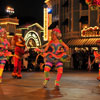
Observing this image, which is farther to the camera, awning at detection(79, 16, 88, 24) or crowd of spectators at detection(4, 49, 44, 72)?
awning at detection(79, 16, 88, 24)

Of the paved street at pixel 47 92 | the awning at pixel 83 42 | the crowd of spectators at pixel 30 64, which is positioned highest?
the awning at pixel 83 42

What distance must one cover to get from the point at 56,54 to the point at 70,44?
80.6 feet

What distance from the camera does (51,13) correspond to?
44219mm

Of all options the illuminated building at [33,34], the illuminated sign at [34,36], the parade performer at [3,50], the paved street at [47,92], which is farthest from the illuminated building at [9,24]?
the paved street at [47,92]

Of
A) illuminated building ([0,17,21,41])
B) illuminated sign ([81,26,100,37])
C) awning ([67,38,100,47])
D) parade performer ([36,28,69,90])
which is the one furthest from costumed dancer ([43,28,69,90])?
illuminated building ([0,17,21,41])

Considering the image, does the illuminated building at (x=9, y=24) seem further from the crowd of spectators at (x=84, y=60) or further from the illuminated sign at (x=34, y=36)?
the crowd of spectators at (x=84, y=60)

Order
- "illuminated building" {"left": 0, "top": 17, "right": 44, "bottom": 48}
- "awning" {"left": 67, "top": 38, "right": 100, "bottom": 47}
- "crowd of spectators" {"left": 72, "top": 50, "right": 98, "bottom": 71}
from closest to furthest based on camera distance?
"crowd of spectators" {"left": 72, "top": 50, "right": 98, "bottom": 71}
"awning" {"left": 67, "top": 38, "right": 100, "bottom": 47}
"illuminated building" {"left": 0, "top": 17, "right": 44, "bottom": 48}

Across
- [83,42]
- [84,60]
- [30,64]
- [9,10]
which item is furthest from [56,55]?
[9,10]

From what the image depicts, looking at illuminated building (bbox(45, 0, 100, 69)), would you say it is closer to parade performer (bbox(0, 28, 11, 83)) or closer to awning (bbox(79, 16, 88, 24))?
awning (bbox(79, 16, 88, 24))

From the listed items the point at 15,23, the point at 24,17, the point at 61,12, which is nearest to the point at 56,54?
the point at 61,12

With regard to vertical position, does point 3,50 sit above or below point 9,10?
below

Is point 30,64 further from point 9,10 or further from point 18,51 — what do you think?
point 9,10

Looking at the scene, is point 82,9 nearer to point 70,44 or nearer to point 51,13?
point 70,44

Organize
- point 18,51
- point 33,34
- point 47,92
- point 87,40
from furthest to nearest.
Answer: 1. point 33,34
2. point 87,40
3. point 18,51
4. point 47,92
